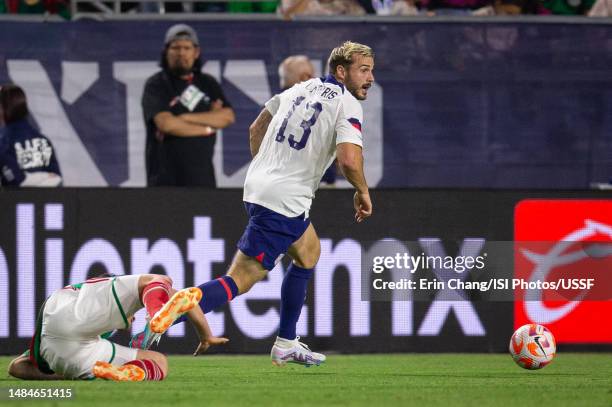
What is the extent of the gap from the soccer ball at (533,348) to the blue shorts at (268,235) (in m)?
1.64

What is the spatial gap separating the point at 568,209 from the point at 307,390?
415 centimetres

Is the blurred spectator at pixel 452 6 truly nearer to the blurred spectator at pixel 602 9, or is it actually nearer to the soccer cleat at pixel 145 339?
the blurred spectator at pixel 602 9

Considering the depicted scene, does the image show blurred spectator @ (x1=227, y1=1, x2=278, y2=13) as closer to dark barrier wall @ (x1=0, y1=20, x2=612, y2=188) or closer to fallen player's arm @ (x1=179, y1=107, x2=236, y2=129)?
dark barrier wall @ (x1=0, y1=20, x2=612, y2=188)

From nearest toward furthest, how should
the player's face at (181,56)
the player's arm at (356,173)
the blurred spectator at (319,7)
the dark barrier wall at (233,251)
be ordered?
the player's arm at (356,173) → the dark barrier wall at (233,251) → the player's face at (181,56) → the blurred spectator at (319,7)

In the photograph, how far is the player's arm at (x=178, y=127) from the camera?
35.6 ft

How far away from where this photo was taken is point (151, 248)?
1003 centimetres

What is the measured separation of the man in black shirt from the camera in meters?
10.8

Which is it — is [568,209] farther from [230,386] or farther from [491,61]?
[230,386]

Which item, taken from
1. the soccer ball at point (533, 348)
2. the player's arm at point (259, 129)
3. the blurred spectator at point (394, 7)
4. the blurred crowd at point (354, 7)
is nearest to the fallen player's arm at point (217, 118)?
the blurred crowd at point (354, 7)

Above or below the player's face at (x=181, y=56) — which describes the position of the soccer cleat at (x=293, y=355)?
below

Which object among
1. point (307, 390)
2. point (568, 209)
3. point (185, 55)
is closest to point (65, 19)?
point (185, 55)

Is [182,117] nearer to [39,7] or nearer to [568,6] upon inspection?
[39,7]

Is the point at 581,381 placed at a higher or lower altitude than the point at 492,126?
lower

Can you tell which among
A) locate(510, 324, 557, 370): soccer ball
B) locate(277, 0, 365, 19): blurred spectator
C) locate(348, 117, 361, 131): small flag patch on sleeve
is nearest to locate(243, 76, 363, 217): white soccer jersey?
locate(348, 117, 361, 131): small flag patch on sleeve
